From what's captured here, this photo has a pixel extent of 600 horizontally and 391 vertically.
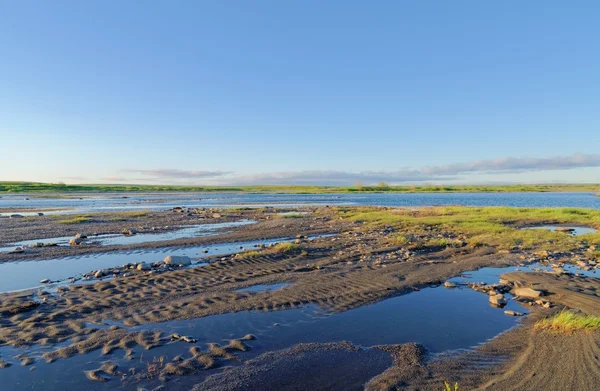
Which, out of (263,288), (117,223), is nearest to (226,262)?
(263,288)

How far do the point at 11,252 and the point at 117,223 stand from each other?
17.3 m

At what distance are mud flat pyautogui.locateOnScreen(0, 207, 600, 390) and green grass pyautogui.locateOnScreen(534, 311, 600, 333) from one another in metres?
0.16

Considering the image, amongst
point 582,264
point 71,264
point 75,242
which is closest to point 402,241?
point 582,264

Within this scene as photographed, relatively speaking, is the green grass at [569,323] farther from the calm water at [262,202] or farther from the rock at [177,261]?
the calm water at [262,202]

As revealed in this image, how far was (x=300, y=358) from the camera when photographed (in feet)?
28.5

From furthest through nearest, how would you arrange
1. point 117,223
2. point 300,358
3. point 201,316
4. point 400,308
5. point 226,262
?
point 117,223 < point 226,262 < point 400,308 < point 201,316 < point 300,358

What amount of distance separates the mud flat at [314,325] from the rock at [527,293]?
0.05 meters

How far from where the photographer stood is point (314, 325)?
1074cm

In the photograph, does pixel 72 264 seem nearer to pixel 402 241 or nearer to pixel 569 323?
pixel 402 241

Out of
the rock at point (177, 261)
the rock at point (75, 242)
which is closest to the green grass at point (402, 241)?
the rock at point (177, 261)

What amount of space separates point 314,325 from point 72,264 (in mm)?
15927

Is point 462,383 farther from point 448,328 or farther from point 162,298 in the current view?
point 162,298

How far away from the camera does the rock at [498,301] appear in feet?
40.9

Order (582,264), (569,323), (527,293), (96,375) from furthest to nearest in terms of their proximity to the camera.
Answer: (582,264)
(527,293)
(569,323)
(96,375)
